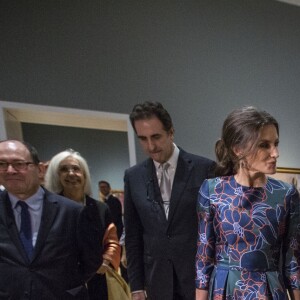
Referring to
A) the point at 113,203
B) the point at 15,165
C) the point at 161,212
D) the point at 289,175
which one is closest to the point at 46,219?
the point at 15,165

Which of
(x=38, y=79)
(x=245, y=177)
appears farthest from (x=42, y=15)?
(x=245, y=177)

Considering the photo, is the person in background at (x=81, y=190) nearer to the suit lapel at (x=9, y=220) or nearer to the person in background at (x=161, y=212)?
the person in background at (x=161, y=212)

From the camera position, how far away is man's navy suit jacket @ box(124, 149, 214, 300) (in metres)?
2.38

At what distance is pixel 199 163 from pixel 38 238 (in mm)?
927

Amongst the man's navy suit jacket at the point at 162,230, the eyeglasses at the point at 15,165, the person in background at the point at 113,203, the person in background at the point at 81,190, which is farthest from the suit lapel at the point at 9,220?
the person in background at the point at 113,203

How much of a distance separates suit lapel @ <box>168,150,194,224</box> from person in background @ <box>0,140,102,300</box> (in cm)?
46

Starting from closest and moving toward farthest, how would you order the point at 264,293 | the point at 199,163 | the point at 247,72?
1. the point at 264,293
2. the point at 199,163
3. the point at 247,72

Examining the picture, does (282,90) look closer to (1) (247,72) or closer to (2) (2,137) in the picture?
(1) (247,72)

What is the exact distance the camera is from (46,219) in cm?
226

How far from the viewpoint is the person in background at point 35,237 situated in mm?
2156

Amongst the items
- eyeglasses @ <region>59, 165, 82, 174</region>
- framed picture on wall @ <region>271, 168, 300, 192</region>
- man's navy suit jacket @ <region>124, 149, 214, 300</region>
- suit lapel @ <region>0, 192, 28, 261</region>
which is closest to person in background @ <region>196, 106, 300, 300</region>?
man's navy suit jacket @ <region>124, 149, 214, 300</region>

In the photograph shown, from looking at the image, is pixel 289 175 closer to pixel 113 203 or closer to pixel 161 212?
pixel 113 203

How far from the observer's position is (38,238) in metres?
2.20

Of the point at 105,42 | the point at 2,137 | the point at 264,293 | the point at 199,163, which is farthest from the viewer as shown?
the point at 105,42
